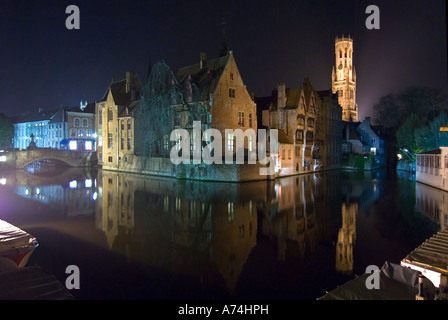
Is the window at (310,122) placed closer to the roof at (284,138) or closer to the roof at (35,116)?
the roof at (284,138)

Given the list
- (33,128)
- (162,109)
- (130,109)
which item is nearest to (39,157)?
(130,109)

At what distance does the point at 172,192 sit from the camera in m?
30.4

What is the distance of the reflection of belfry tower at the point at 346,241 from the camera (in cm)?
1179

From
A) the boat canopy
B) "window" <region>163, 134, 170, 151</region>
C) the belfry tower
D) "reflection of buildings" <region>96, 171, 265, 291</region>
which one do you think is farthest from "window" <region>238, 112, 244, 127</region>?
the belfry tower

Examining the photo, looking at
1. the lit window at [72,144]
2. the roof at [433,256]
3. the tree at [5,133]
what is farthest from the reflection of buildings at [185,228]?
the tree at [5,133]

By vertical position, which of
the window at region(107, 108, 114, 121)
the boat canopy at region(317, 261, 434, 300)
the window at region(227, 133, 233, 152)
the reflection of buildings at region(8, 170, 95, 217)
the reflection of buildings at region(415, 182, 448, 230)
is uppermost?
the window at region(107, 108, 114, 121)

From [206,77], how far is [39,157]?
129 feet

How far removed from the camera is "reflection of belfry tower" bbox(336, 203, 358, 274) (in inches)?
464

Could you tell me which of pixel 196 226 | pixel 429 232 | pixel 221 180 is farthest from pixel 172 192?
pixel 429 232

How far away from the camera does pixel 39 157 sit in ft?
208

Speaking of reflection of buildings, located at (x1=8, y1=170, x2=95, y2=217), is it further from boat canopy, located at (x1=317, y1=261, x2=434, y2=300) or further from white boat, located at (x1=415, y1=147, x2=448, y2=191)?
white boat, located at (x1=415, y1=147, x2=448, y2=191)

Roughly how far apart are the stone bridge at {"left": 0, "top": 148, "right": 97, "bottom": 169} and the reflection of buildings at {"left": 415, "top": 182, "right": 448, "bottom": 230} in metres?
61.0

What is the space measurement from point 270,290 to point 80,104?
9685 centimetres

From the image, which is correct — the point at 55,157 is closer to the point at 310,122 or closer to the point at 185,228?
the point at 310,122
